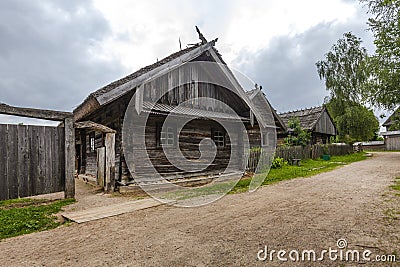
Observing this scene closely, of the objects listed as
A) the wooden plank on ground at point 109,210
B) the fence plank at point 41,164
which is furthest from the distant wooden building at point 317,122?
the fence plank at point 41,164

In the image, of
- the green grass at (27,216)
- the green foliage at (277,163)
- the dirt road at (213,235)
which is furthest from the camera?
the green foliage at (277,163)

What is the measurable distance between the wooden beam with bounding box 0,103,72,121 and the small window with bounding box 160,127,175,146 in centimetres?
351

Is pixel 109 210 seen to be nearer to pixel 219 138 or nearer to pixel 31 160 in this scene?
pixel 31 160

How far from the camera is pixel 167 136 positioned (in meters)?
10.1

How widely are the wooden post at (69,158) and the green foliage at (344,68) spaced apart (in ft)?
97.7

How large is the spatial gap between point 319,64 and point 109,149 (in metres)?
30.0

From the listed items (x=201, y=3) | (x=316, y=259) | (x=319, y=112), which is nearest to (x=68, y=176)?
(x=316, y=259)

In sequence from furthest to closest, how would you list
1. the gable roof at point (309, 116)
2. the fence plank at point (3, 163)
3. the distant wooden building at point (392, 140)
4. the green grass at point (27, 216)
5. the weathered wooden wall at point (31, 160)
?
the distant wooden building at point (392, 140)
the gable roof at point (309, 116)
the weathered wooden wall at point (31, 160)
the fence plank at point (3, 163)
the green grass at point (27, 216)

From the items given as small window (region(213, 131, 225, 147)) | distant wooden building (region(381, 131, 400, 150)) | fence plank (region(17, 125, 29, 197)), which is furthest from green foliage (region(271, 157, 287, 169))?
distant wooden building (region(381, 131, 400, 150))

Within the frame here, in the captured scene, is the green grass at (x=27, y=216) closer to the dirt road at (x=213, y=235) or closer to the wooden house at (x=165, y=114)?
the dirt road at (x=213, y=235)

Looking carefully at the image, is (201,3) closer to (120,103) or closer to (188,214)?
(120,103)

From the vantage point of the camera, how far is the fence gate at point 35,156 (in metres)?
6.21

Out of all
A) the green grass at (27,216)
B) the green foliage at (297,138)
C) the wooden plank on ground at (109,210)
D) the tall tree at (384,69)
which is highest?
the tall tree at (384,69)

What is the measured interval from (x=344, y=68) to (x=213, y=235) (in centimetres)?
3145
